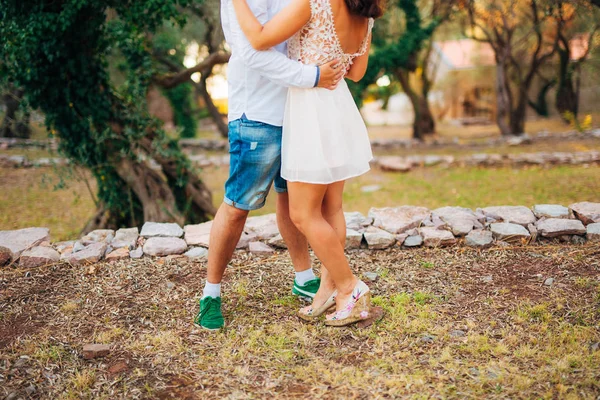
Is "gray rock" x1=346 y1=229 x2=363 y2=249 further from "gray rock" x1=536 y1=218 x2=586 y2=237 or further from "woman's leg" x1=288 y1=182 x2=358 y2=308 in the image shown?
"gray rock" x1=536 y1=218 x2=586 y2=237

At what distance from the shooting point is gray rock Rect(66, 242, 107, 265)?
11.9ft

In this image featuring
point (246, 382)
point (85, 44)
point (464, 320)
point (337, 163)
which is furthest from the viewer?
point (85, 44)

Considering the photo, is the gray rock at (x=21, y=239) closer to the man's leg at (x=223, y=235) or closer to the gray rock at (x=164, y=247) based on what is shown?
the gray rock at (x=164, y=247)

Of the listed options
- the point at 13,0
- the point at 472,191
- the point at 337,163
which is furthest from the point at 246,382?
the point at 472,191

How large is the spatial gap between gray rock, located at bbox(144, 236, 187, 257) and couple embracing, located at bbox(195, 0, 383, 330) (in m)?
1.09

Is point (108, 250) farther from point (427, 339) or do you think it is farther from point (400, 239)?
point (427, 339)

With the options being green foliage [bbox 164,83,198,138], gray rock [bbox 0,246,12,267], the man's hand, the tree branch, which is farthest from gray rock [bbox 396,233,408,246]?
green foliage [bbox 164,83,198,138]

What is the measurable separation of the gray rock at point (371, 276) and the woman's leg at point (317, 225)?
27.5 inches

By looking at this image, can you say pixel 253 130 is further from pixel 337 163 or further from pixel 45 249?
pixel 45 249

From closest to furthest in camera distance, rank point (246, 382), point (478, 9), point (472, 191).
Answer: point (246, 382) < point (472, 191) < point (478, 9)

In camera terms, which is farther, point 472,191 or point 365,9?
point 472,191

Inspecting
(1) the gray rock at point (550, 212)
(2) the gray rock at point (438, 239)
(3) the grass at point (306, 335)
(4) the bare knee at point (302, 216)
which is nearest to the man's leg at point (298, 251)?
(3) the grass at point (306, 335)

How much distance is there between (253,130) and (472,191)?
6.30 metres

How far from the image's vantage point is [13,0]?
4.34 meters
